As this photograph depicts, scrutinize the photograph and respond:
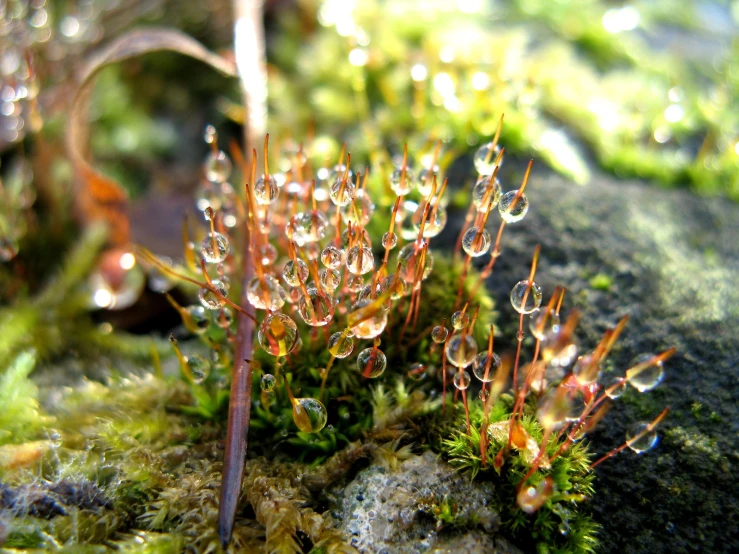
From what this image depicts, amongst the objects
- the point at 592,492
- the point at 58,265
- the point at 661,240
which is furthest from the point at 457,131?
the point at 58,265

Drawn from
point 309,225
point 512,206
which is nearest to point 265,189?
point 309,225

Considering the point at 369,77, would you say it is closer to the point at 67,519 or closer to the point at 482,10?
the point at 482,10

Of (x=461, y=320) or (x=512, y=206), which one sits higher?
(x=512, y=206)

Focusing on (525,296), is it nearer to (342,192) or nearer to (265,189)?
(342,192)

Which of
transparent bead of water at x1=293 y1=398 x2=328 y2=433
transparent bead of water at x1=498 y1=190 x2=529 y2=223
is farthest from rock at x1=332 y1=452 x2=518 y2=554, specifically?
transparent bead of water at x1=498 y1=190 x2=529 y2=223

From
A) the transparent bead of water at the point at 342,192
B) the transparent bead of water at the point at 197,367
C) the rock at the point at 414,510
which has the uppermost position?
the transparent bead of water at the point at 342,192

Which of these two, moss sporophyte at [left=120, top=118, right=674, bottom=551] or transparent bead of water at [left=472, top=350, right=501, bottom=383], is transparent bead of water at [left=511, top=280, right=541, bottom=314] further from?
transparent bead of water at [left=472, top=350, right=501, bottom=383]

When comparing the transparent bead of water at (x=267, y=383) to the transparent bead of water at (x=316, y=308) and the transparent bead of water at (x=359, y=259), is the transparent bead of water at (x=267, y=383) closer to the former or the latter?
the transparent bead of water at (x=316, y=308)

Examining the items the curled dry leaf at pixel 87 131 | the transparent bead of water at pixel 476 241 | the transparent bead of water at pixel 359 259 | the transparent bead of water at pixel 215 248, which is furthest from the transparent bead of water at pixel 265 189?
the curled dry leaf at pixel 87 131
